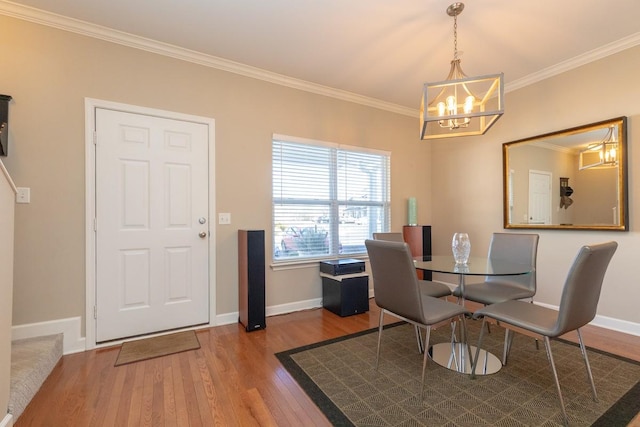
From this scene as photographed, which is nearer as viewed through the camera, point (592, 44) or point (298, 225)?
point (592, 44)

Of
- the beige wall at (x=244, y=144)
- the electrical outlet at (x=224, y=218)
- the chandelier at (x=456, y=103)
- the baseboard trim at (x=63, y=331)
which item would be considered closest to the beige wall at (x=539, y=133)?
the beige wall at (x=244, y=144)

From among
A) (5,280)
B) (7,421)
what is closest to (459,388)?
(7,421)

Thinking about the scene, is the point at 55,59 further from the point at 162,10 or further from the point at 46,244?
the point at 46,244

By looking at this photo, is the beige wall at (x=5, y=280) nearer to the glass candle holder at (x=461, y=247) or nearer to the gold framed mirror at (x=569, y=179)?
the glass candle holder at (x=461, y=247)

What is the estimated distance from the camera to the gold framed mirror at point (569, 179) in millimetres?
2658

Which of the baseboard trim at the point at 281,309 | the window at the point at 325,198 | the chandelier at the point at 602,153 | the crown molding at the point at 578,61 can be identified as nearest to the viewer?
the crown molding at the point at 578,61

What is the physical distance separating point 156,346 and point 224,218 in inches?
48.6

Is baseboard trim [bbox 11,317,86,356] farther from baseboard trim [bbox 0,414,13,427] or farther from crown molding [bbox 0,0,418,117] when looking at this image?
crown molding [bbox 0,0,418,117]

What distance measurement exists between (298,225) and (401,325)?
1.52 metres

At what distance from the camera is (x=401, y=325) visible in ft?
9.17

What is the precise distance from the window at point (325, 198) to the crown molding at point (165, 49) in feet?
2.10

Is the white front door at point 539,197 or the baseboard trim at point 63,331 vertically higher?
the white front door at point 539,197

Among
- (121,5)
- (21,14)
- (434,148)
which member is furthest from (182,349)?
(434,148)

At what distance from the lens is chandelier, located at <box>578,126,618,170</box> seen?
106 inches
